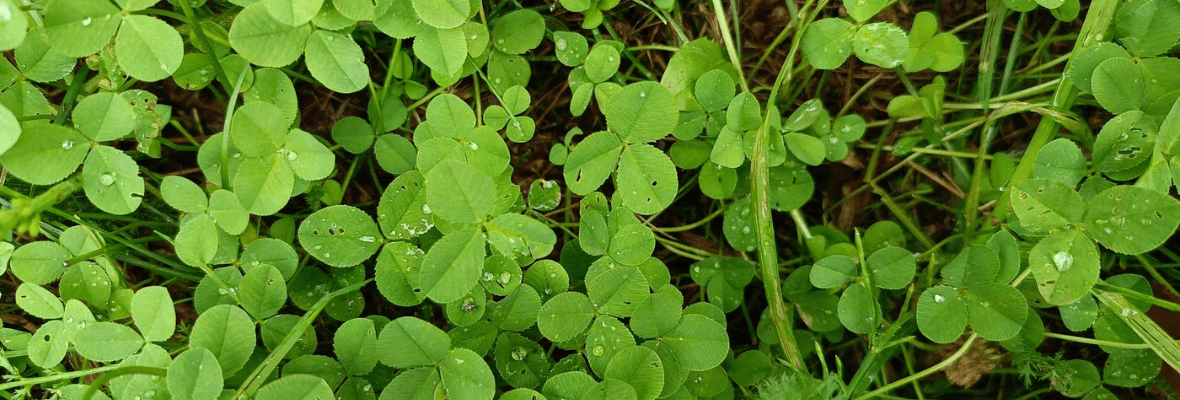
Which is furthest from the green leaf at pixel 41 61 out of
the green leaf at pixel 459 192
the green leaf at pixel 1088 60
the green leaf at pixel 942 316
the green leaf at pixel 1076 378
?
the green leaf at pixel 1076 378

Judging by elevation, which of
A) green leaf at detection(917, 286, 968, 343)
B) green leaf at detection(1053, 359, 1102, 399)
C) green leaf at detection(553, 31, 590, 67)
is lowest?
green leaf at detection(1053, 359, 1102, 399)

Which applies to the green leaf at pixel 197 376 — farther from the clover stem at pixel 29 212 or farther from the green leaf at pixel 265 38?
the green leaf at pixel 265 38

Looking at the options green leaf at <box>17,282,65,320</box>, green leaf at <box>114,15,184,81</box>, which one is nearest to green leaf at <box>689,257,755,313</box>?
green leaf at <box>114,15,184,81</box>

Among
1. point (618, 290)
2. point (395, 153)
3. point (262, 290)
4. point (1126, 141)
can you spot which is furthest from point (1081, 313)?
point (262, 290)

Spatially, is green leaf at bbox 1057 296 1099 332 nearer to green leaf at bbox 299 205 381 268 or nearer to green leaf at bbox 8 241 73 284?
green leaf at bbox 299 205 381 268

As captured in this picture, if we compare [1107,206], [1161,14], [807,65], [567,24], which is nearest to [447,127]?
[567,24]

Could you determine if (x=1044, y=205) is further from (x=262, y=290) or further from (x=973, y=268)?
(x=262, y=290)
